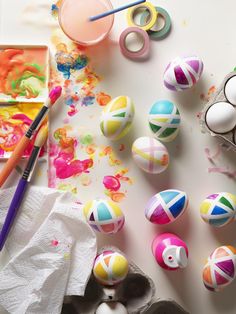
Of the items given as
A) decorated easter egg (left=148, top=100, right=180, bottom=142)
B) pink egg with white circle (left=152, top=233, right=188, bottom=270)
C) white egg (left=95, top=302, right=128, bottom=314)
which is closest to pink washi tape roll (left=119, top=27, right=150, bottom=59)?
decorated easter egg (left=148, top=100, right=180, bottom=142)

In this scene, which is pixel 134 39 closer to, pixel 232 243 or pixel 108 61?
pixel 108 61

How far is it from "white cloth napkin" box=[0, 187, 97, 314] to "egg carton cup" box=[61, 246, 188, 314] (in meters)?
0.02

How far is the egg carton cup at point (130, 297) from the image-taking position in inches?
33.7

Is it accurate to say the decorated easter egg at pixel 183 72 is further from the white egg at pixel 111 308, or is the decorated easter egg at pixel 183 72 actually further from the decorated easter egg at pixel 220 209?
the white egg at pixel 111 308

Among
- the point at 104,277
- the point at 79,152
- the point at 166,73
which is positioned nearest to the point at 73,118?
the point at 79,152

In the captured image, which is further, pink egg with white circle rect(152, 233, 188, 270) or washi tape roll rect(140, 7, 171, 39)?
washi tape roll rect(140, 7, 171, 39)

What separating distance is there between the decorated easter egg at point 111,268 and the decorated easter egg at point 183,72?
12.6 inches

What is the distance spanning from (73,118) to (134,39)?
0.63 feet

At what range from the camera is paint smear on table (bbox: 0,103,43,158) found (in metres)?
0.92

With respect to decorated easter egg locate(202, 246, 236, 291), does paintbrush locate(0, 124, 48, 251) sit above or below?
above

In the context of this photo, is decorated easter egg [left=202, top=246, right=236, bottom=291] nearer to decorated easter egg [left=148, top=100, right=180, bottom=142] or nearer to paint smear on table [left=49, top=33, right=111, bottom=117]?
decorated easter egg [left=148, top=100, right=180, bottom=142]

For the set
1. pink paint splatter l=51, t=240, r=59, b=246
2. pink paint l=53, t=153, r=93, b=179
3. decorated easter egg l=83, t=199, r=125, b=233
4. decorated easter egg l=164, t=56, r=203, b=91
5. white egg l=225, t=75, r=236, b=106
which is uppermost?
decorated easter egg l=164, t=56, r=203, b=91

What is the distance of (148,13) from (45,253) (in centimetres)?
49

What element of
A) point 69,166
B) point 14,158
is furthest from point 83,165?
point 14,158
